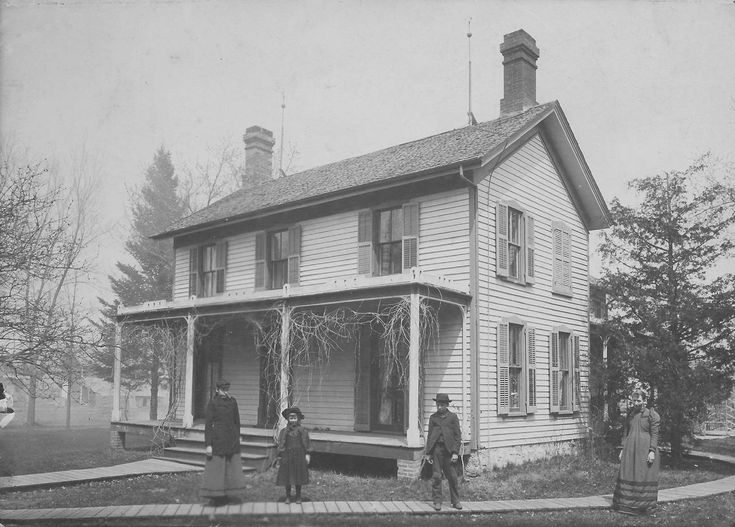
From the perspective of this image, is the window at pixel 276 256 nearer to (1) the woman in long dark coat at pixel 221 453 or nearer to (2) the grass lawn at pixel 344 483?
(2) the grass lawn at pixel 344 483

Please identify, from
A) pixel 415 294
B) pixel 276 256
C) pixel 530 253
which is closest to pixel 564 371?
pixel 530 253

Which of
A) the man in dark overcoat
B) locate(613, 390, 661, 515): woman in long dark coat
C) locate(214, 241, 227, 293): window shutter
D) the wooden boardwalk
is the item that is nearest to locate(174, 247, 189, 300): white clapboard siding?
locate(214, 241, 227, 293): window shutter

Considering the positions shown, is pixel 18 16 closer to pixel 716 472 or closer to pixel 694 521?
pixel 694 521

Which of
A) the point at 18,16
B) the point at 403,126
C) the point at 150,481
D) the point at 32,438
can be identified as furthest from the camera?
the point at 32,438

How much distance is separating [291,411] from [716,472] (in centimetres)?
1006

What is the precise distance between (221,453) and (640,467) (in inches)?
241

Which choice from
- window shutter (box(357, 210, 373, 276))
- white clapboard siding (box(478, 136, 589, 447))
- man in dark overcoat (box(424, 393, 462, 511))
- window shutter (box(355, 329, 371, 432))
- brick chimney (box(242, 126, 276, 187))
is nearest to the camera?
man in dark overcoat (box(424, 393, 462, 511))

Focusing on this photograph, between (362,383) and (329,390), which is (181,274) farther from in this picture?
(362,383)

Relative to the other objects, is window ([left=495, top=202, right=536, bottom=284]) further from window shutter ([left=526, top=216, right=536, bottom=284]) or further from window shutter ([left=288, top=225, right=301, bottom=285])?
window shutter ([left=288, top=225, right=301, bottom=285])

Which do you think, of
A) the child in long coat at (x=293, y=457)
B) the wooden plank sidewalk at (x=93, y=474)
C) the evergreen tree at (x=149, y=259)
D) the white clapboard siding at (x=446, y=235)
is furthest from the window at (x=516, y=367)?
the evergreen tree at (x=149, y=259)

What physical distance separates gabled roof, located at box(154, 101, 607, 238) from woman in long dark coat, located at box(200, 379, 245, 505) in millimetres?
6368

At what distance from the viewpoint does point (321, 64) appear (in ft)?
43.1

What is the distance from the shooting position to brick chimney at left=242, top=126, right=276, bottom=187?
25.4 meters

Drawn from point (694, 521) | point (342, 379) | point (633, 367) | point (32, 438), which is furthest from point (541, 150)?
point (32, 438)
